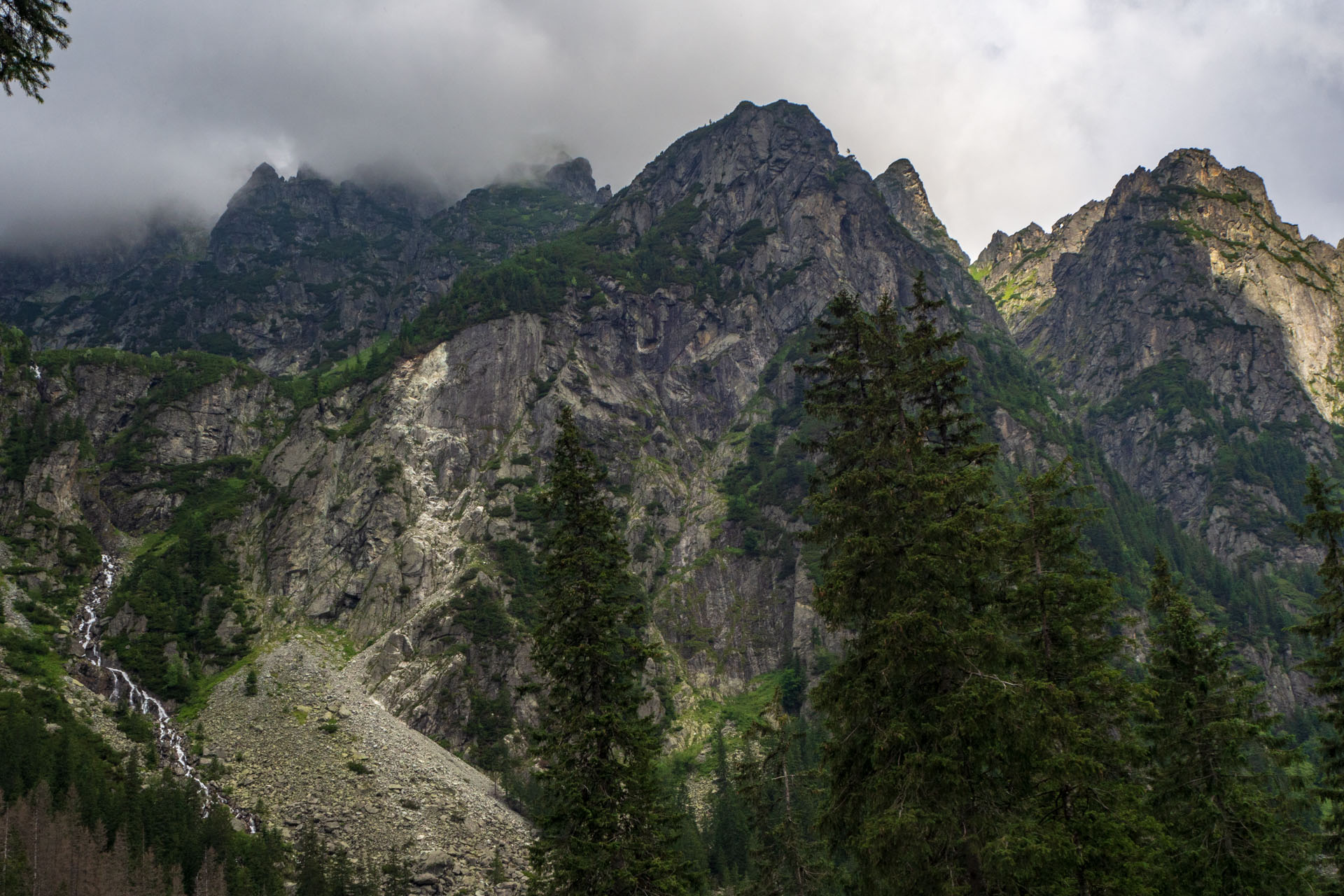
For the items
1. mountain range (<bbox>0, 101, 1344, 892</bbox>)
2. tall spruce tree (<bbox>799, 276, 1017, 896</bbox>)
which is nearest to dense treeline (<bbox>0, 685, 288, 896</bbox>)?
mountain range (<bbox>0, 101, 1344, 892</bbox>)

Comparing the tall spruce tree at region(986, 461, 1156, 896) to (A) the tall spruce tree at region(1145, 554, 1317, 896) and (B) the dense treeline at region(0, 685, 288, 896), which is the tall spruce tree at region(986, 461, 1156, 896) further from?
(B) the dense treeline at region(0, 685, 288, 896)

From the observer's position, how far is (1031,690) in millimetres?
15578

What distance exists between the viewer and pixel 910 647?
1619 centimetres

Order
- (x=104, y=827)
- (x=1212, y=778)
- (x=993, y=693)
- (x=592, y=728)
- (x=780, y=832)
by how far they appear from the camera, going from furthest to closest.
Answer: (x=104, y=827), (x=780, y=832), (x=1212, y=778), (x=592, y=728), (x=993, y=693)

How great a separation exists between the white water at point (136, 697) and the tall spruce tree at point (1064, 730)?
244ft

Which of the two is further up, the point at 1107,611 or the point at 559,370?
the point at 559,370

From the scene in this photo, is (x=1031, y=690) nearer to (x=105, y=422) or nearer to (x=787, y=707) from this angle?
(x=787, y=707)

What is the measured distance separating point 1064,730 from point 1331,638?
615 inches

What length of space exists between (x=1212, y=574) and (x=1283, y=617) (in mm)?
16869

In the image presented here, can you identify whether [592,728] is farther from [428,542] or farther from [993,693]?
[428,542]

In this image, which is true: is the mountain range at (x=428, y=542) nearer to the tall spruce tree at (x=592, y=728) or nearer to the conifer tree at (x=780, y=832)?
the conifer tree at (x=780, y=832)

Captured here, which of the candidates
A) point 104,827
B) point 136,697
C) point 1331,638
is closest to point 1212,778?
point 1331,638

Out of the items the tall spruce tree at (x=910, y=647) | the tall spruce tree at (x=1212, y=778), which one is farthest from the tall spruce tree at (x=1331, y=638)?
the tall spruce tree at (x=910, y=647)

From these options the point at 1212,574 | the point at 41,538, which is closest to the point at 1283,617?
the point at 1212,574
